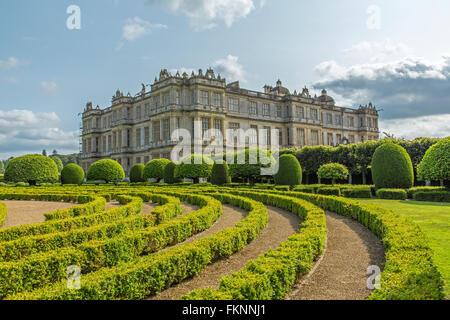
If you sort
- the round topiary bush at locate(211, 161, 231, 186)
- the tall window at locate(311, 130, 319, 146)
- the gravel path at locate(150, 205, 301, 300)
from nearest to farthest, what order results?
the gravel path at locate(150, 205, 301, 300), the round topiary bush at locate(211, 161, 231, 186), the tall window at locate(311, 130, 319, 146)

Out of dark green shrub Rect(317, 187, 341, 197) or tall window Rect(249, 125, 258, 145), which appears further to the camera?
tall window Rect(249, 125, 258, 145)

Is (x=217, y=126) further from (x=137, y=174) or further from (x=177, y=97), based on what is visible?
(x=137, y=174)

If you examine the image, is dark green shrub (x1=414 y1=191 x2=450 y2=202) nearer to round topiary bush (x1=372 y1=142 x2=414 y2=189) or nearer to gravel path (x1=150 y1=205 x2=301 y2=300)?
round topiary bush (x1=372 y1=142 x2=414 y2=189)

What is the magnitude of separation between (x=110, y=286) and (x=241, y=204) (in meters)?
10.0

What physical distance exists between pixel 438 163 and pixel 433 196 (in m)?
1.94

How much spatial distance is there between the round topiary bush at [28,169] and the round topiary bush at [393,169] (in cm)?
2678

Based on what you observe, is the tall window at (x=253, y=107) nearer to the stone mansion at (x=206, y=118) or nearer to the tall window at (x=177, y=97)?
the stone mansion at (x=206, y=118)

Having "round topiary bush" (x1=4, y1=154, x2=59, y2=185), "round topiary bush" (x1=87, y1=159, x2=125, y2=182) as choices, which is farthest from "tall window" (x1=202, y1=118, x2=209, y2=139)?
"round topiary bush" (x1=4, y1=154, x2=59, y2=185)

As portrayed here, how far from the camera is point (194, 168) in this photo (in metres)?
29.4

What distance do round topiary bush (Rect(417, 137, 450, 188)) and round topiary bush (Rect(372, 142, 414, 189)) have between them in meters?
1.26

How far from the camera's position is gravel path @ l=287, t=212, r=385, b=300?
15.0 feet

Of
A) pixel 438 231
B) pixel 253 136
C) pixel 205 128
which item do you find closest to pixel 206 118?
pixel 205 128
